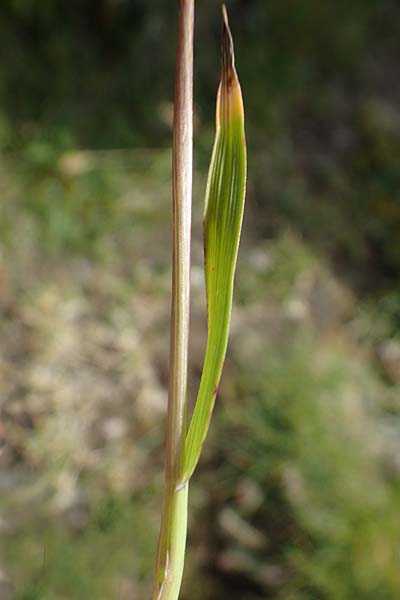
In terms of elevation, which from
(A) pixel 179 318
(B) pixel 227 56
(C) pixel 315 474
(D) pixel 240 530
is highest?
(B) pixel 227 56

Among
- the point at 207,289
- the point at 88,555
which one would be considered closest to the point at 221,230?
the point at 207,289

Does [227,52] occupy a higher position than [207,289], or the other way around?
[227,52]

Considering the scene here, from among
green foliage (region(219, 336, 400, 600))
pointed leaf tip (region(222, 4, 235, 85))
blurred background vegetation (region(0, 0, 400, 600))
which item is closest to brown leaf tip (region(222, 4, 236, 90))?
pointed leaf tip (region(222, 4, 235, 85))

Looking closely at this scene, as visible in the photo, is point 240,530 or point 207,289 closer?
point 207,289

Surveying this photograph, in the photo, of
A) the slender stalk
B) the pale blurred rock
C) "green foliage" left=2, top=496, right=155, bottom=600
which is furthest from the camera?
the pale blurred rock

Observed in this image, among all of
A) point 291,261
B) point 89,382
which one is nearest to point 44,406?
point 89,382

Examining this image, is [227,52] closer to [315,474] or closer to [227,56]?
[227,56]

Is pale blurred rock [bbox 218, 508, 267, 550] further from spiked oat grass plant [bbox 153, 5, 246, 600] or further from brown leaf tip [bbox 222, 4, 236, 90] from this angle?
brown leaf tip [bbox 222, 4, 236, 90]
